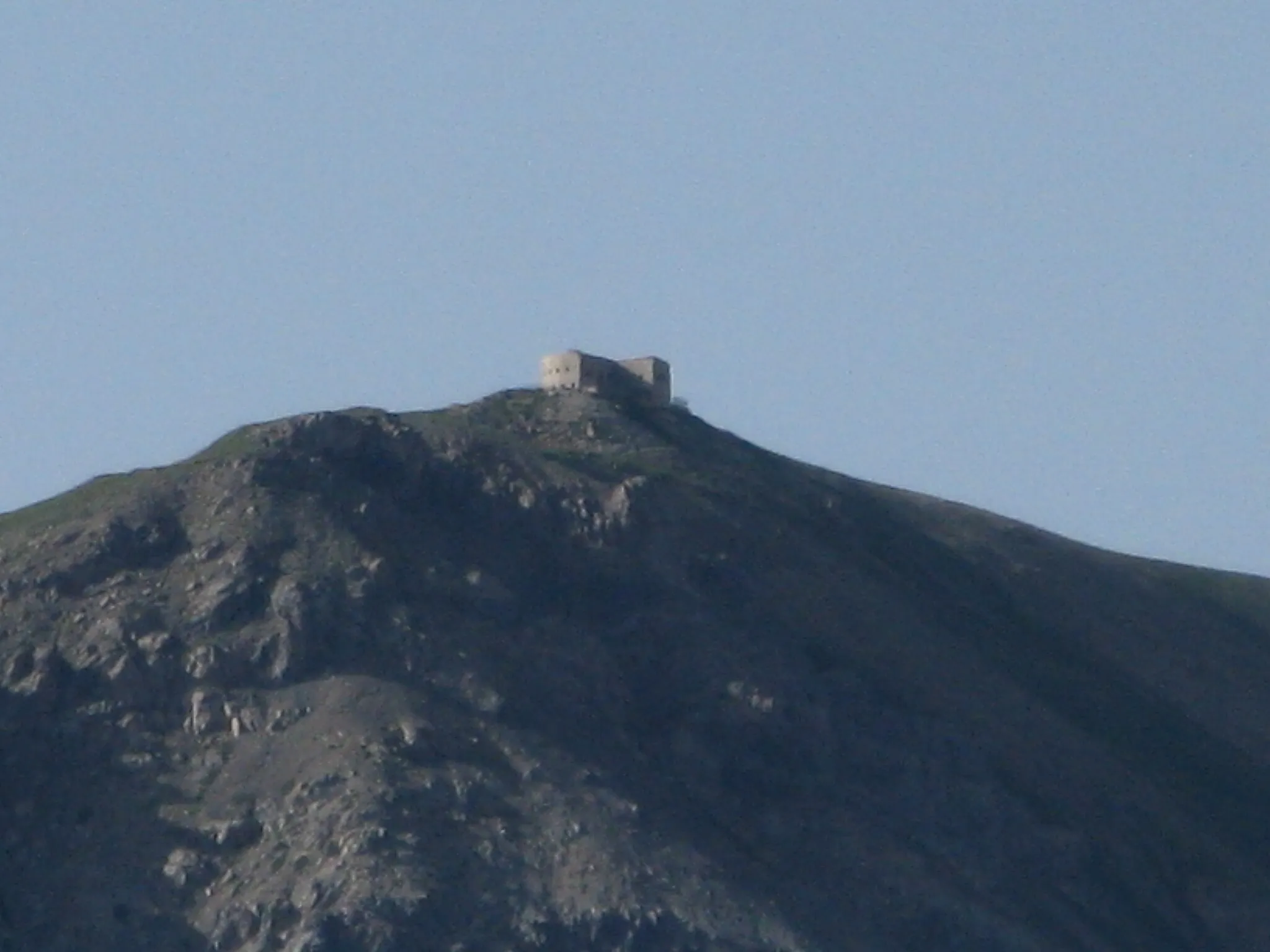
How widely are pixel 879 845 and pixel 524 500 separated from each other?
72.6ft

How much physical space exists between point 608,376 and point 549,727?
30.5 m

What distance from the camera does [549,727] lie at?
129500mm

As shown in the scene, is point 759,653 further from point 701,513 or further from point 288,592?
point 288,592

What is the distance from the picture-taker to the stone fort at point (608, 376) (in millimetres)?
154875

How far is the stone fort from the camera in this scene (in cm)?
15488

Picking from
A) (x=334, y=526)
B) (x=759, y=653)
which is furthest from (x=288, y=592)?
(x=759, y=653)

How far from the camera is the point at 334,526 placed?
135 m

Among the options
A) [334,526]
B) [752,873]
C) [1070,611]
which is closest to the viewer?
[752,873]

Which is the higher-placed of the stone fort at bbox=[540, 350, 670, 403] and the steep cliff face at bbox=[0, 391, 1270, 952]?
the stone fort at bbox=[540, 350, 670, 403]

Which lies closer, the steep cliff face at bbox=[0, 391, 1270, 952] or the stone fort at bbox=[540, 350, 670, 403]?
the steep cliff face at bbox=[0, 391, 1270, 952]

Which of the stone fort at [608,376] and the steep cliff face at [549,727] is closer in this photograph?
the steep cliff face at [549,727]

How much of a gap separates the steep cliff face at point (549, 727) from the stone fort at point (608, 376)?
239 centimetres

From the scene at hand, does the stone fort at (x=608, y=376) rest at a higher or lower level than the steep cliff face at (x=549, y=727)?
higher

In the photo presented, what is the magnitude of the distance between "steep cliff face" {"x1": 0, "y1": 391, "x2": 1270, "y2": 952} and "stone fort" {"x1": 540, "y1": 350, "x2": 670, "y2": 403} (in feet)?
7.84
